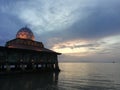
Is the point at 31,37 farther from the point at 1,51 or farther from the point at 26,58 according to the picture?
the point at 1,51

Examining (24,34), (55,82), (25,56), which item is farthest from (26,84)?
(24,34)

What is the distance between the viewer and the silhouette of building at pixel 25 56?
38.0m

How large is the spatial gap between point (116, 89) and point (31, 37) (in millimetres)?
42413

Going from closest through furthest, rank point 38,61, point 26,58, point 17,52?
point 17,52 < point 26,58 < point 38,61

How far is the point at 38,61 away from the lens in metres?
46.6

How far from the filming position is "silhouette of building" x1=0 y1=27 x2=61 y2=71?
125 ft

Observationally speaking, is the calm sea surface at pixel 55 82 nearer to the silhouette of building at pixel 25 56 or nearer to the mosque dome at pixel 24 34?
the silhouette of building at pixel 25 56

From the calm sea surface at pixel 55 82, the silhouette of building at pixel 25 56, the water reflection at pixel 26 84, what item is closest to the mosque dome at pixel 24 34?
the silhouette of building at pixel 25 56

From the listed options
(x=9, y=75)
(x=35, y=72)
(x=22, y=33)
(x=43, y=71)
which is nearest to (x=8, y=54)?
(x=9, y=75)

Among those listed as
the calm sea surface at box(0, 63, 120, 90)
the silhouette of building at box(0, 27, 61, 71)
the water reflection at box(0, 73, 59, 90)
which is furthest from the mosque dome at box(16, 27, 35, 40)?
the water reflection at box(0, 73, 59, 90)

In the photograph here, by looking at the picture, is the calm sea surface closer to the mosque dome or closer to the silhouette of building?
the silhouette of building

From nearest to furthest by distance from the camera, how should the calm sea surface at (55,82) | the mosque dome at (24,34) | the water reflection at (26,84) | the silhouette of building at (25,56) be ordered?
the water reflection at (26,84) → the calm sea surface at (55,82) → the silhouette of building at (25,56) → the mosque dome at (24,34)

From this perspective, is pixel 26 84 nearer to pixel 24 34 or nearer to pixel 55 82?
pixel 55 82

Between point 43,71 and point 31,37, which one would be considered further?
point 31,37
